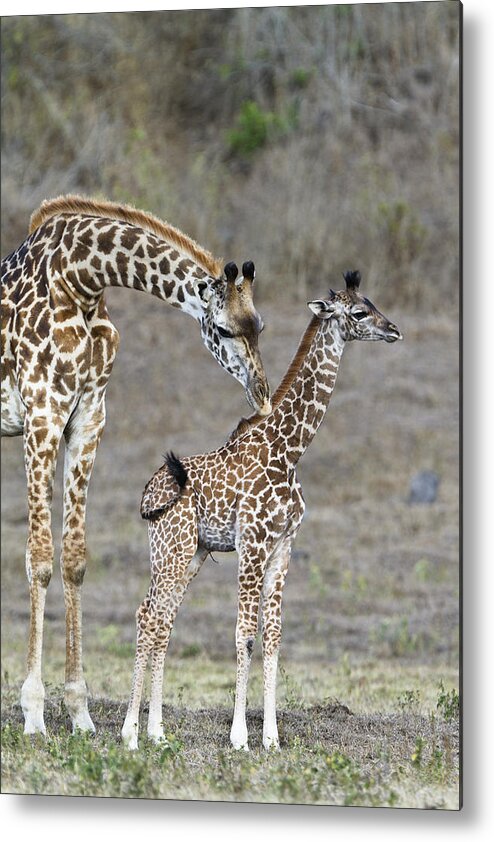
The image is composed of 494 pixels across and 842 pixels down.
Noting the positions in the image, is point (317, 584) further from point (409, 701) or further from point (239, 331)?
point (239, 331)

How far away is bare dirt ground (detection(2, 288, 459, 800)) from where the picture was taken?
9.46 m

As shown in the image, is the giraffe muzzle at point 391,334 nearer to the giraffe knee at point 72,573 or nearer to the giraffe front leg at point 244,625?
the giraffe front leg at point 244,625

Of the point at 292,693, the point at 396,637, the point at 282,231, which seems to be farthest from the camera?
the point at 282,231

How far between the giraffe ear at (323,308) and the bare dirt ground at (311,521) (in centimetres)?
246

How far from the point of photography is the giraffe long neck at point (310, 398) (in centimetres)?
570

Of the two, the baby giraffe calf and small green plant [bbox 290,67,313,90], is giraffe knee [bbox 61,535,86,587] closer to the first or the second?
the baby giraffe calf

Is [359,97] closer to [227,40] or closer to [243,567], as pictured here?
[227,40]

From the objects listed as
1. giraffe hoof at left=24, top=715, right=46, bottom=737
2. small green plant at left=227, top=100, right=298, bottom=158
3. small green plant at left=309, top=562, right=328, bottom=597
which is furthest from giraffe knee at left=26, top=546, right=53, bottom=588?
small green plant at left=227, top=100, right=298, bottom=158

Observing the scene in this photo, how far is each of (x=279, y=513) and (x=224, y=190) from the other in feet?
25.3

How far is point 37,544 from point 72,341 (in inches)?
32.5

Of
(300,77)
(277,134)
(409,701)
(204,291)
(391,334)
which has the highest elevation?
(300,77)

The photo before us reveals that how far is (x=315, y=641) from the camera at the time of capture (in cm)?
978

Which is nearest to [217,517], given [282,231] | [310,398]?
[310,398]

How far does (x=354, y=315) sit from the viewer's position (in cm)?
562
